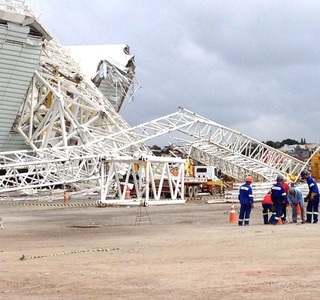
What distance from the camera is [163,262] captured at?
13016mm

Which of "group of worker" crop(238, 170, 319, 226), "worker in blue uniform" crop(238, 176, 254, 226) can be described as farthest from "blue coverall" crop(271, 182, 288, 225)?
"worker in blue uniform" crop(238, 176, 254, 226)

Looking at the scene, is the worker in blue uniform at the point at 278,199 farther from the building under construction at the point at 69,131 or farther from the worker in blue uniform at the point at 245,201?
the building under construction at the point at 69,131

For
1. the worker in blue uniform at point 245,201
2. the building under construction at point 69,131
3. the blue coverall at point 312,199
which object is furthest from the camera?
the building under construction at point 69,131

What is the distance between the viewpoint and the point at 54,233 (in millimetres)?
21734

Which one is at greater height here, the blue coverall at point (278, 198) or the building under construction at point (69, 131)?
the building under construction at point (69, 131)

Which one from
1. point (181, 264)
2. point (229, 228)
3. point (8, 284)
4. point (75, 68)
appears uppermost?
point (75, 68)

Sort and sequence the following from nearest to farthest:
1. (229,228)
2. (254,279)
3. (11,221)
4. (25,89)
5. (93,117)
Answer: (254,279)
(229,228)
(11,221)
(25,89)
(93,117)

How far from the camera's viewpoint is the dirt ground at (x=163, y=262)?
9.72 m

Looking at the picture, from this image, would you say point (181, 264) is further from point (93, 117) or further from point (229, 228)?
point (93, 117)

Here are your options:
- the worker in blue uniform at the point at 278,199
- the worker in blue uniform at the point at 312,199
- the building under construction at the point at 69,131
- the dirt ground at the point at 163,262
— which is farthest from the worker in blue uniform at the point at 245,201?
the building under construction at the point at 69,131

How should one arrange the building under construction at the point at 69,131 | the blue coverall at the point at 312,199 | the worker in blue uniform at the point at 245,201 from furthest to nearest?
the building under construction at the point at 69,131, the blue coverall at the point at 312,199, the worker in blue uniform at the point at 245,201

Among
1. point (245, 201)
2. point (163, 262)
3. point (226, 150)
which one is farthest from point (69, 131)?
point (163, 262)

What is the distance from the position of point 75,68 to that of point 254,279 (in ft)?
176

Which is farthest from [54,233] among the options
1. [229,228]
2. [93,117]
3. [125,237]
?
[93,117]
